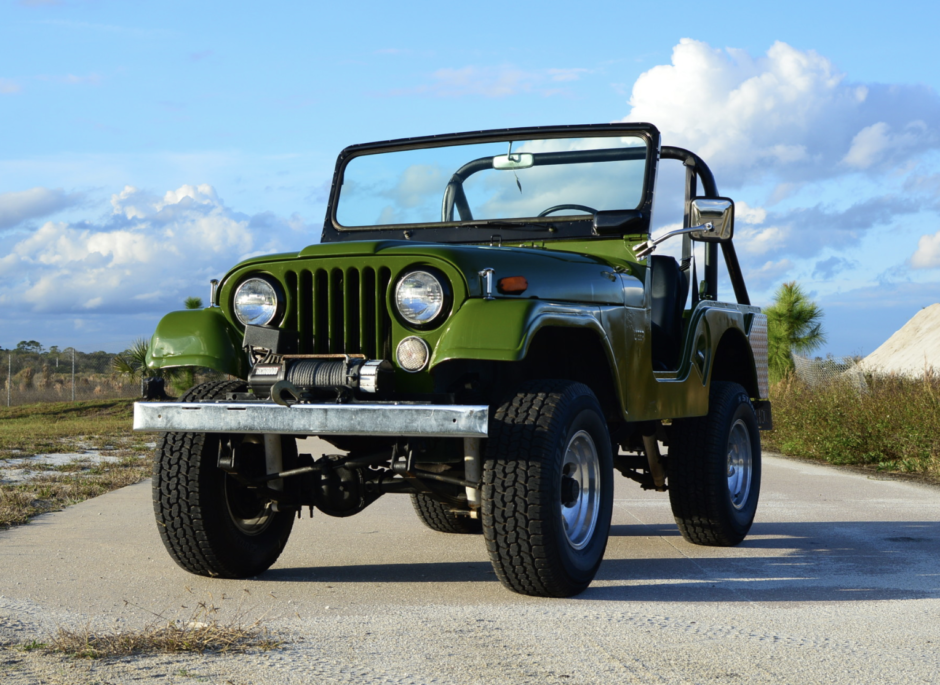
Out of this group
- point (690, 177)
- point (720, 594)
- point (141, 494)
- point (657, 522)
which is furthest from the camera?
point (141, 494)

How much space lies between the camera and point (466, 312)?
4.42 m

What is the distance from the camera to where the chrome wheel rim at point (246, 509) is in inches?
205

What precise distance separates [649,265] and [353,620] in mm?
2639

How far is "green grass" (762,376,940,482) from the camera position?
11.8 metres

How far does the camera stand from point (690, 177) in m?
6.96

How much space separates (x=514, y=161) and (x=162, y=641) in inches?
149

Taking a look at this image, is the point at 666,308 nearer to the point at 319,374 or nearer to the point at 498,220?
the point at 498,220

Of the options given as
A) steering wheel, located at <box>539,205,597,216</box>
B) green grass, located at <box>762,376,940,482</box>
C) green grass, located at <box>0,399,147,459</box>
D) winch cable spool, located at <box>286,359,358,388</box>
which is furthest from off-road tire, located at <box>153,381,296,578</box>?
green grass, located at <box>0,399,147,459</box>

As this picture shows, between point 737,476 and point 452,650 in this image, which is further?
point 737,476

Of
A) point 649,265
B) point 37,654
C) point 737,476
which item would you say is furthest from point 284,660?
point 737,476

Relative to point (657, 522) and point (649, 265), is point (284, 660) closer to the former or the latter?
point (649, 265)

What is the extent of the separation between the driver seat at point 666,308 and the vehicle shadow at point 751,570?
46.0 inches

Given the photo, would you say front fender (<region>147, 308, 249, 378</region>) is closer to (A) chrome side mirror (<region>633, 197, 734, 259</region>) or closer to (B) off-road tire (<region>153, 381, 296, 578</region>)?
(B) off-road tire (<region>153, 381, 296, 578</region>)

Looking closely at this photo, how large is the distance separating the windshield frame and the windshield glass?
0.04 m
